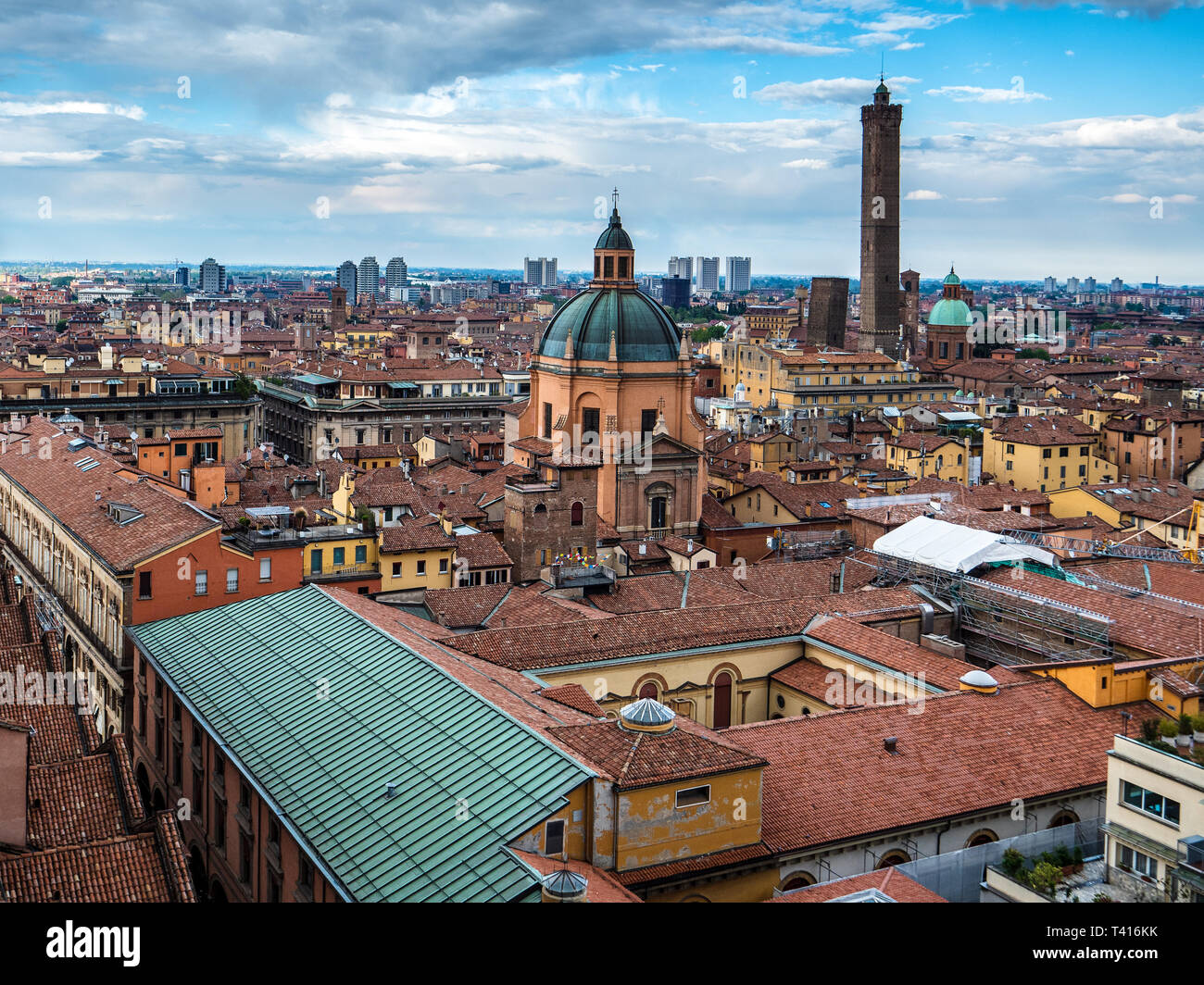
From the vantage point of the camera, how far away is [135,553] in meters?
29.8

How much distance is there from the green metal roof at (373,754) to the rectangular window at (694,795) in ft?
6.14

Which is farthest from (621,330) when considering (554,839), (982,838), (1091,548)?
(554,839)

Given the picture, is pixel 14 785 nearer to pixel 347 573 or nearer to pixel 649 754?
pixel 649 754

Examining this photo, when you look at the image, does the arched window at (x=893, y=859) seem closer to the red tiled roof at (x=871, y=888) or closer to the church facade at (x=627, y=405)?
the red tiled roof at (x=871, y=888)

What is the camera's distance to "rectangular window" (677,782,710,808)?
1806cm

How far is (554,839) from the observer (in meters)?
16.8

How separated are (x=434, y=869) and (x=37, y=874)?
4.69 meters

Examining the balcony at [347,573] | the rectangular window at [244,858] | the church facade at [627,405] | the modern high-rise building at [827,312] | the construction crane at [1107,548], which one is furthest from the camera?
the modern high-rise building at [827,312]

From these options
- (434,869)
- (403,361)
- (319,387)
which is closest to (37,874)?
(434,869)

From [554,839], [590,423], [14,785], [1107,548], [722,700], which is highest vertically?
[590,423]

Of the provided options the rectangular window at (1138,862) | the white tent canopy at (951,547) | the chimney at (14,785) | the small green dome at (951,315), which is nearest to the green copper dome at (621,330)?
the white tent canopy at (951,547)

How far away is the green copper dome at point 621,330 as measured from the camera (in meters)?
49.4

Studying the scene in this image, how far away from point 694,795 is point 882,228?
10677cm
